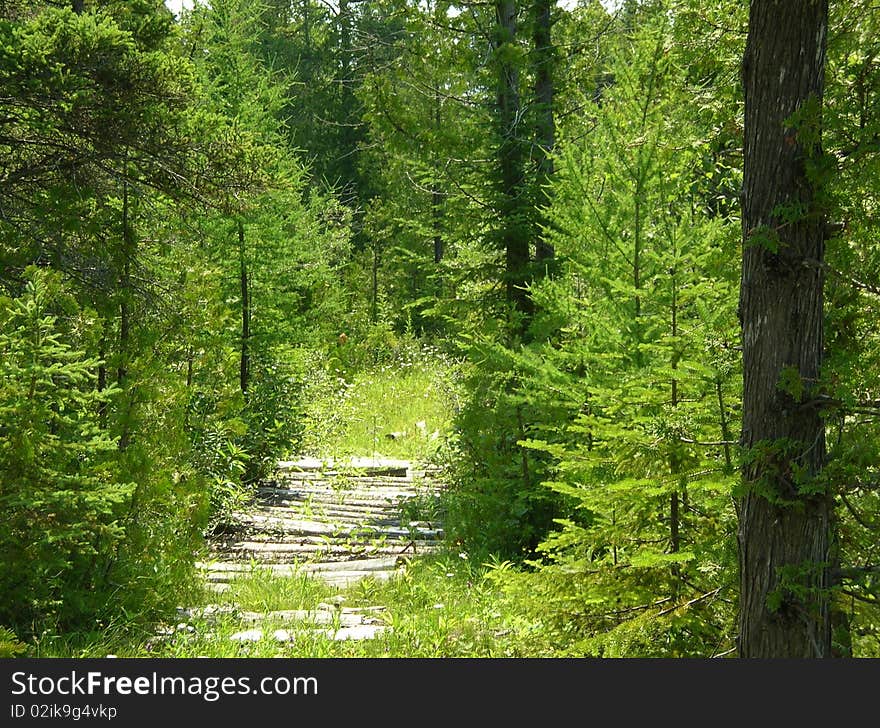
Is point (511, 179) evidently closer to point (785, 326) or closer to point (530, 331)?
point (530, 331)

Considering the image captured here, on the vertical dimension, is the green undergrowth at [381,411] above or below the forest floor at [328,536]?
above

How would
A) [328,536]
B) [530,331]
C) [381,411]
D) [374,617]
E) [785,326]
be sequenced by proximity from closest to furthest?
[785,326]
[374,617]
[530,331]
[328,536]
[381,411]

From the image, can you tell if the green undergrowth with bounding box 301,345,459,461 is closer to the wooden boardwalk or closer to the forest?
the wooden boardwalk

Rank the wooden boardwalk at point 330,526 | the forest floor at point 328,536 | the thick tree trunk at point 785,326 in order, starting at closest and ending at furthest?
the thick tree trunk at point 785,326, the forest floor at point 328,536, the wooden boardwalk at point 330,526

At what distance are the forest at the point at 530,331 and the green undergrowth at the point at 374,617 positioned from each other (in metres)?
0.04

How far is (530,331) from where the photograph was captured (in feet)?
26.0

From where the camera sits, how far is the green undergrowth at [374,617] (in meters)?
4.91

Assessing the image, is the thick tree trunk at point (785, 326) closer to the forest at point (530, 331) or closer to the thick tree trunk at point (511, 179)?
the forest at point (530, 331)

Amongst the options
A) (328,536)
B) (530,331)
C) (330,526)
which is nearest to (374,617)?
(328,536)

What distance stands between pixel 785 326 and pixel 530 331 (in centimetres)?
475

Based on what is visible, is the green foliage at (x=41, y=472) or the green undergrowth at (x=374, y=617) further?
the green undergrowth at (x=374, y=617)

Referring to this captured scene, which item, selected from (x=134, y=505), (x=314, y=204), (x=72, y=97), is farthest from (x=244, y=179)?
(x=314, y=204)

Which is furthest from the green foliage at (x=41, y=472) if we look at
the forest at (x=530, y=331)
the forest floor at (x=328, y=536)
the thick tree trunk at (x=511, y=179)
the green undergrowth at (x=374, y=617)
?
the thick tree trunk at (x=511, y=179)

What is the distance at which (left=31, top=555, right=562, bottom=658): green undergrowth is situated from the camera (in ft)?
16.1
